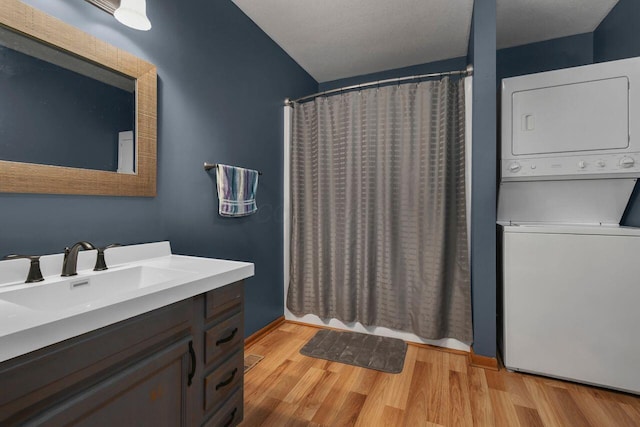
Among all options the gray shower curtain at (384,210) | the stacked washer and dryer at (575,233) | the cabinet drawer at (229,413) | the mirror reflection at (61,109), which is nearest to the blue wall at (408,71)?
the gray shower curtain at (384,210)

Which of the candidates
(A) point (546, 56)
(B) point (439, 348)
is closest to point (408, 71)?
(A) point (546, 56)

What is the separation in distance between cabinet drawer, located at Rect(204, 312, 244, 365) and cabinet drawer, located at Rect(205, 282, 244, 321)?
4 cm

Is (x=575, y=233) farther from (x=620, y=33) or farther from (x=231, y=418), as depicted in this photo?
(x=231, y=418)

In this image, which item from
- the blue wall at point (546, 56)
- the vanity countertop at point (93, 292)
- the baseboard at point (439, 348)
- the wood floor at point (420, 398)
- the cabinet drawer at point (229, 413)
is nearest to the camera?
the vanity countertop at point (93, 292)

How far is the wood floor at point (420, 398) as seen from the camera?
1.44m

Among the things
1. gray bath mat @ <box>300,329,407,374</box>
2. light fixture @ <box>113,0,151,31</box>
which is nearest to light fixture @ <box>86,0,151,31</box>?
light fixture @ <box>113,0,151,31</box>

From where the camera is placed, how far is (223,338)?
1.16 metres

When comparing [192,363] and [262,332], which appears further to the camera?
[262,332]

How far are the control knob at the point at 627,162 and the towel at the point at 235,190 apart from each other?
2.31 m

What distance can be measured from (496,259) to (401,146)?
1.06 meters

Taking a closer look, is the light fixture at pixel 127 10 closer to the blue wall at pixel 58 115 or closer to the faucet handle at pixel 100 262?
the blue wall at pixel 58 115

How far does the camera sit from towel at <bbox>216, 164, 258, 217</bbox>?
6.00 feet

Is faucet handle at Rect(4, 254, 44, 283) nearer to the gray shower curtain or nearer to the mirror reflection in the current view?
the mirror reflection

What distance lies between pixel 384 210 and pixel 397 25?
1.43 m
